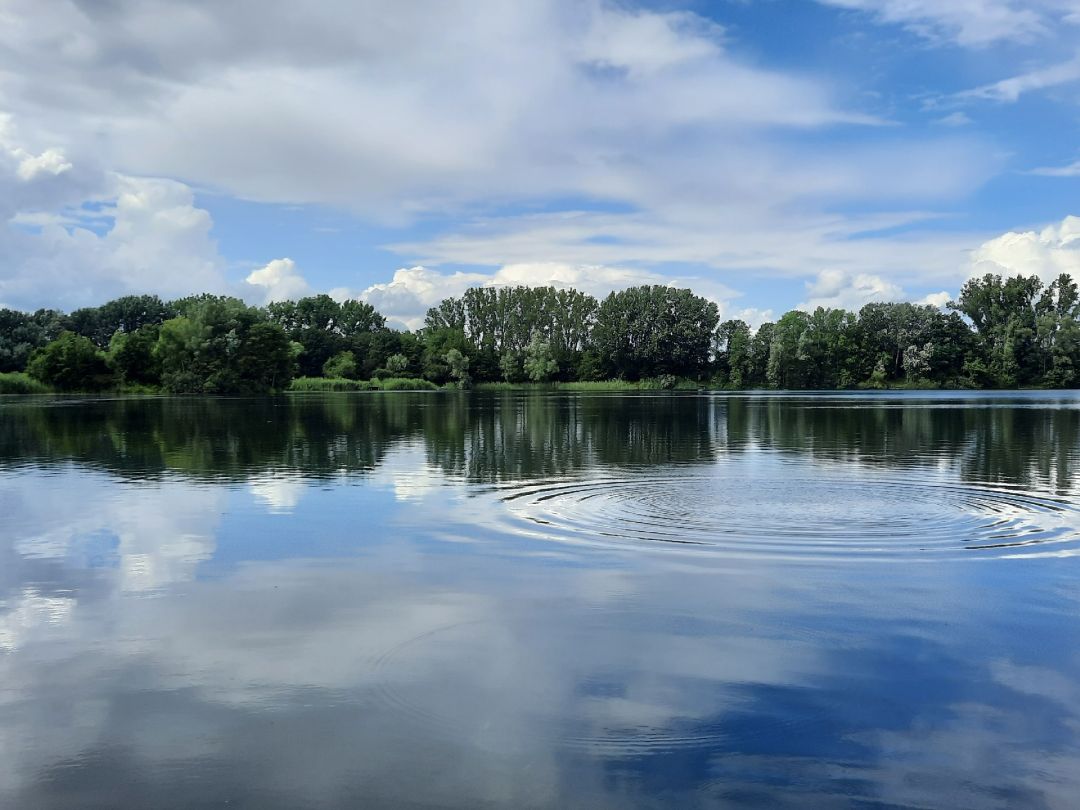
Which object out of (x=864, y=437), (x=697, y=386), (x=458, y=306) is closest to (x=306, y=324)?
(x=458, y=306)

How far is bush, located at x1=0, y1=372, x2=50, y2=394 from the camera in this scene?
10750cm

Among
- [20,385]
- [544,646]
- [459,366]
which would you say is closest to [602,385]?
[459,366]

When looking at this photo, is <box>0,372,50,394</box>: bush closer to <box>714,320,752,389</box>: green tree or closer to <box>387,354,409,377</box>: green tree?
<box>387,354,409,377</box>: green tree

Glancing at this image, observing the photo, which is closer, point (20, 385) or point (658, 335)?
point (20, 385)

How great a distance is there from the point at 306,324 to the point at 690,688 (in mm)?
167196

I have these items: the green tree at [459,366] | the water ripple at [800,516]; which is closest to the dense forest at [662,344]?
the green tree at [459,366]

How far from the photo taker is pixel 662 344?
479ft

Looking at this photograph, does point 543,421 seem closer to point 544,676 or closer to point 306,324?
point 544,676

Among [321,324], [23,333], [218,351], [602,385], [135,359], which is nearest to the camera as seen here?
[218,351]

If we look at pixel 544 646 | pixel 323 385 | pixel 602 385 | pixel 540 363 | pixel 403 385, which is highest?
pixel 540 363

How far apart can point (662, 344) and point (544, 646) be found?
139 m

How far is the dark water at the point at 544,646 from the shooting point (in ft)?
19.9

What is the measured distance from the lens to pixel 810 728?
22.3 ft

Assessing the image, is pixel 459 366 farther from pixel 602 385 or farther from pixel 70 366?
pixel 70 366
